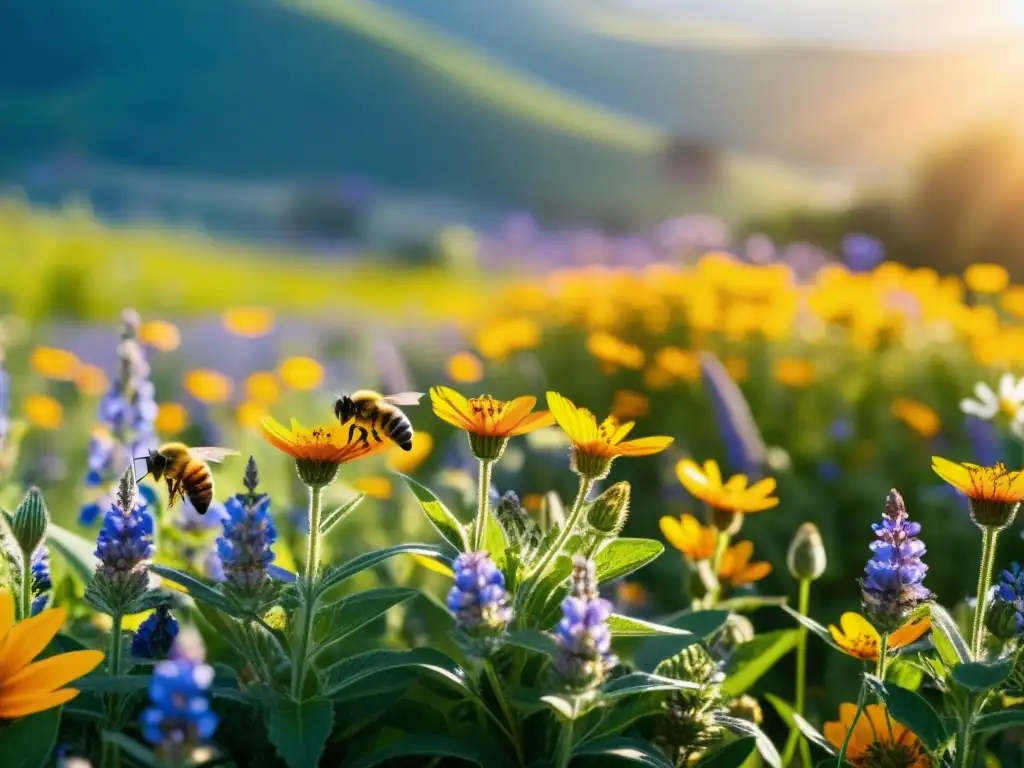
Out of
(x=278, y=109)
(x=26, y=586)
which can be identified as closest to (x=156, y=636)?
(x=26, y=586)

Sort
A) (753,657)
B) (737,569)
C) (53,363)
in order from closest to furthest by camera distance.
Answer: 1. (753,657)
2. (737,569)
3. (53,363)

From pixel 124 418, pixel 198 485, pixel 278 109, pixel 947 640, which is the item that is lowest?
pixel 947 640

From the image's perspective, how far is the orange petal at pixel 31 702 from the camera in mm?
1136

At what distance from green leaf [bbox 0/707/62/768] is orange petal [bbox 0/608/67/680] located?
0.06 meters

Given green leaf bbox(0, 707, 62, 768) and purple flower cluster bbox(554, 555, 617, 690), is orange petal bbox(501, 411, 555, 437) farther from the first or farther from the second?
green leaf bbox(0, 707, 62, 768)

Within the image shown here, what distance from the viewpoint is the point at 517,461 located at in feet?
9.96

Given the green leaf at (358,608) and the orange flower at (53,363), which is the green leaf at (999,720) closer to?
the green leaf at (358,608)

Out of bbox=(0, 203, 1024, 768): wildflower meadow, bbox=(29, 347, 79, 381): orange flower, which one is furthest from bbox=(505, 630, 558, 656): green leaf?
bbox=(29, 347, 79, 381): orange flower

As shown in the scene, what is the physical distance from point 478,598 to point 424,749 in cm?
23

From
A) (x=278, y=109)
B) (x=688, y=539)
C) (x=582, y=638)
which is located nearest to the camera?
(x=582, y=638)

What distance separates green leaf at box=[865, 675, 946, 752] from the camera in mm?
1322

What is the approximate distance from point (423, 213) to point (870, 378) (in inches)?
1107

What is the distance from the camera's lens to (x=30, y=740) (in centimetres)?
120

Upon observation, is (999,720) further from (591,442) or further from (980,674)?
(591,442)
